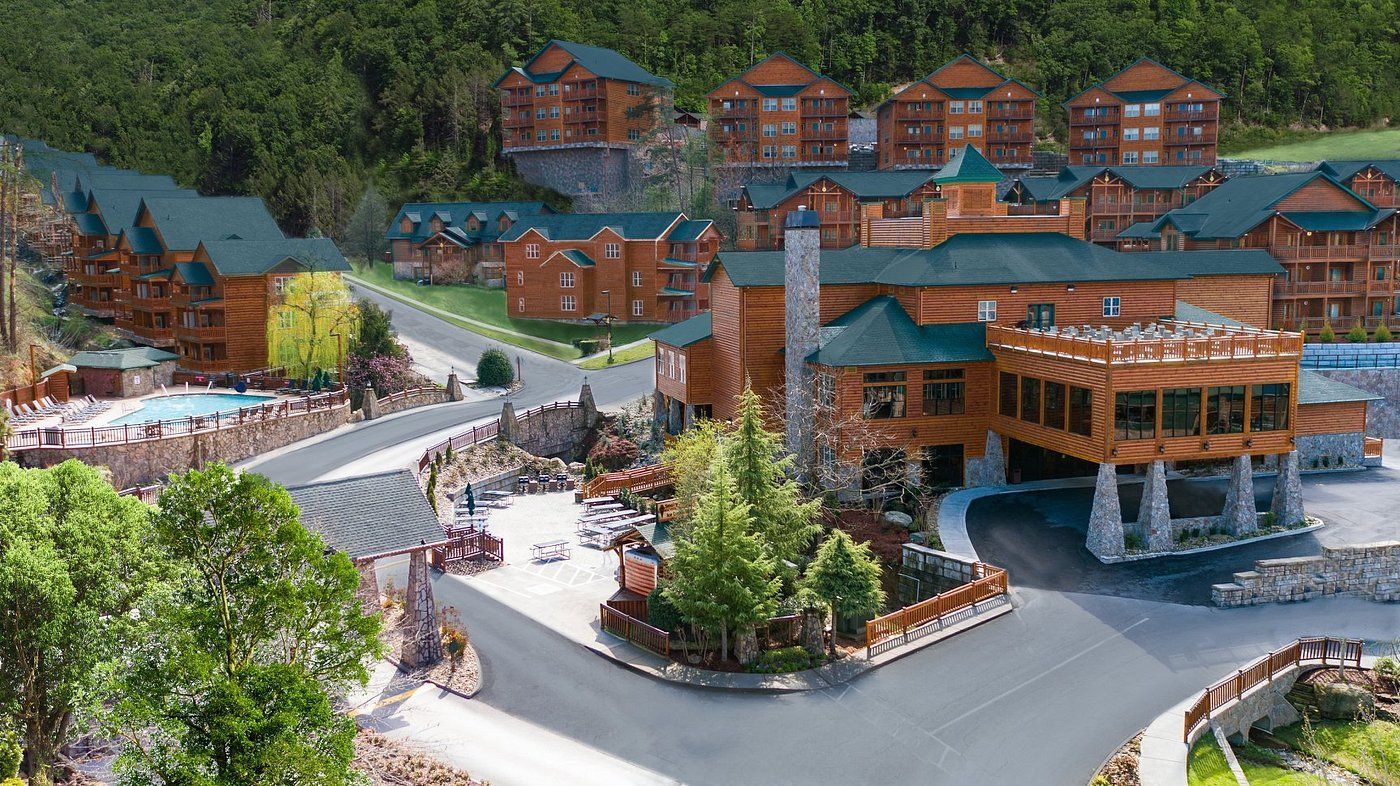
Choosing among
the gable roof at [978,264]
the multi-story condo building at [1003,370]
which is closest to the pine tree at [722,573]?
the multi-story condo building at [1003,370]

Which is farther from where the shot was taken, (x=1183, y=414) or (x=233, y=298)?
(x=233, y=298)

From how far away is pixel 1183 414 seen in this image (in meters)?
33.3

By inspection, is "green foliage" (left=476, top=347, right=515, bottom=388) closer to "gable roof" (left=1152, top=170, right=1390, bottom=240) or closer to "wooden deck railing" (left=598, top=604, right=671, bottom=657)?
"wooden deck railing" (left=598, top=604, right=671, bottom=657)

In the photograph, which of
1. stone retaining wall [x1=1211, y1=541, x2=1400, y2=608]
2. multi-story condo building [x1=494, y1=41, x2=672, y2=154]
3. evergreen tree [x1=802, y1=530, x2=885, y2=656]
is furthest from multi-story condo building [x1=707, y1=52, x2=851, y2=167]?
evergreen tree [x1=802, y1=530, x2=885, y2=656]

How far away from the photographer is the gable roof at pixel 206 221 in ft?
213

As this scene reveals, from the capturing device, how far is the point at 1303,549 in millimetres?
32469

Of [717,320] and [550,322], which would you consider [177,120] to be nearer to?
[550,322]

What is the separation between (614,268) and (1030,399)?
4136 centimetres

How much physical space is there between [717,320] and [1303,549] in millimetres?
22289

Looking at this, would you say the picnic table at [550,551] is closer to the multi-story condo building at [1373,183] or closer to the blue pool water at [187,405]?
the blue pool water at [187,405]

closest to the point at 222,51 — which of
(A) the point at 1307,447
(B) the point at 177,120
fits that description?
(B) the point at 177,120

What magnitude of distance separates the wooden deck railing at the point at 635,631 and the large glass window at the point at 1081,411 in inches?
561

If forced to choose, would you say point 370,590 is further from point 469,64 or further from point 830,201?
point 469,64

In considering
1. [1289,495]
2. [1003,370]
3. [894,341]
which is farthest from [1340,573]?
[894,341]
